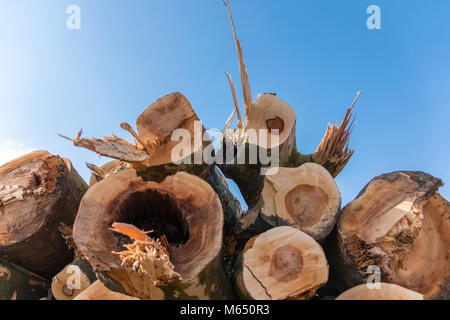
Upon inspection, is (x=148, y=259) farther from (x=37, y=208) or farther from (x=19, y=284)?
(x=19, y=284)

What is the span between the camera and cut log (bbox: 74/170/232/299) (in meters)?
1.45

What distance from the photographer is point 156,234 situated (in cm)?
180

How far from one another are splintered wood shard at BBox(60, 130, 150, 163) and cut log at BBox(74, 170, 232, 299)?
104 mm

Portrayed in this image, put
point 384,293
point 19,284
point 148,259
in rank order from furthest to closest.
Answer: point 19,284 < point 384,293 < point 148,259

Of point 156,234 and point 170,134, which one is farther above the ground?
point 170,134

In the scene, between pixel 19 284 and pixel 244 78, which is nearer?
pixel 244 78

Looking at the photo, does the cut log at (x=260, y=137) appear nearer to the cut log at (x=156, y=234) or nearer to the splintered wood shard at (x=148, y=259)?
the cut log at (x=156, y=234)

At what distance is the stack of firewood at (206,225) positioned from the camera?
1.55m

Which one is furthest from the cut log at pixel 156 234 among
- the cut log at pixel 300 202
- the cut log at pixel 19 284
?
the cut log at pixel 19 284

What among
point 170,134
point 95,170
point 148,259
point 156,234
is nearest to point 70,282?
point 156,234

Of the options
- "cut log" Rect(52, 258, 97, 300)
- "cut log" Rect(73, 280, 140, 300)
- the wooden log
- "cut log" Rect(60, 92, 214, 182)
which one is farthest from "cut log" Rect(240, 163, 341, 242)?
"cut log" Rect(52, 258, 97, 300)

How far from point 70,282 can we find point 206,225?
104 centimetres

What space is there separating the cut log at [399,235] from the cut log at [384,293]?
0.59 feet

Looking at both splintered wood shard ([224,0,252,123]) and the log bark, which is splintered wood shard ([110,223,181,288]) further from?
splintered wood shard ([224,0,252,123])
